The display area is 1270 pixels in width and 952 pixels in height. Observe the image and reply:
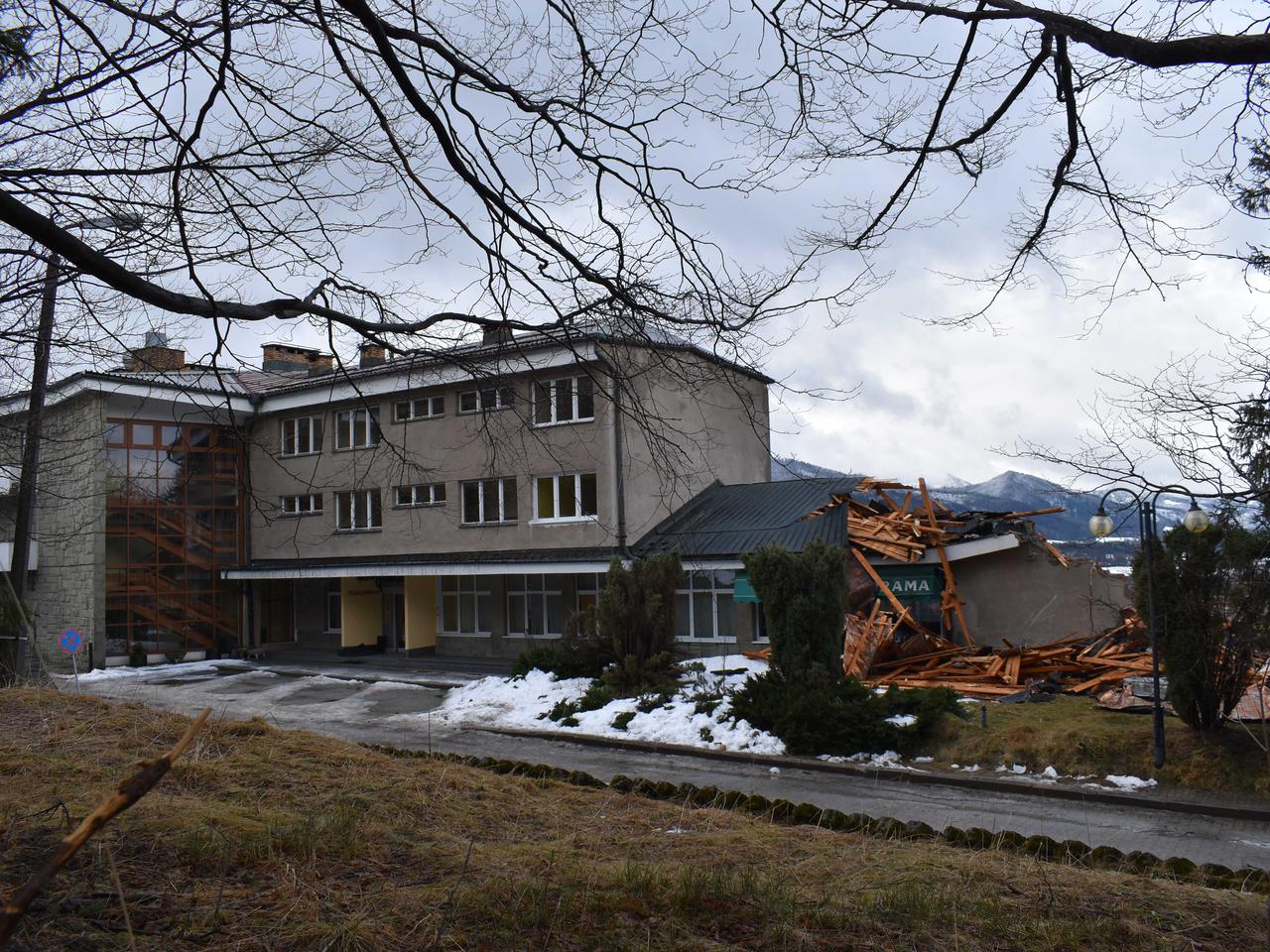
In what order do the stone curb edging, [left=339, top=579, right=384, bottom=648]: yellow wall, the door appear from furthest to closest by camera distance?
the door → [left=339, top=579, right=384, bottom=648]: yellow wall → the stone curb edging

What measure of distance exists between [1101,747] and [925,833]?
25.9 feet

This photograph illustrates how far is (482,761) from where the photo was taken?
985 centimetres

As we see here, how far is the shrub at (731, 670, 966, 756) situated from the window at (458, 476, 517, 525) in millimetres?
14203

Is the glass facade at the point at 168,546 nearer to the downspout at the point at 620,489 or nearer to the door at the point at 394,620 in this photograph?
the door at the point at 394,620

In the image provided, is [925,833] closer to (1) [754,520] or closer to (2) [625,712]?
(2) [625,712]

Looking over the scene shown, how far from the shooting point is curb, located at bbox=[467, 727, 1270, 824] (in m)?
12.1

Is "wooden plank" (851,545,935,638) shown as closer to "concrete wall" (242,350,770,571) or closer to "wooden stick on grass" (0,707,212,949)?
"concrete wall" (242,350,770,571)

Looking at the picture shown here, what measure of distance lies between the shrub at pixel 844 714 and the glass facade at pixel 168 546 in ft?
72.4

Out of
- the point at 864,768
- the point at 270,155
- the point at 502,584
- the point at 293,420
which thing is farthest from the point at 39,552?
the point at 270,155

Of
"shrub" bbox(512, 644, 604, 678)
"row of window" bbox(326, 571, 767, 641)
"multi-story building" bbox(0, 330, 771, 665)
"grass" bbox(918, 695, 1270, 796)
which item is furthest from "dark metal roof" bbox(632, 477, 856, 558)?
"grass" bbox(918, 695, 1270, 796)

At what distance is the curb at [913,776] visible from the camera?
475 inches

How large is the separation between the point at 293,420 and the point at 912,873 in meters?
32.4

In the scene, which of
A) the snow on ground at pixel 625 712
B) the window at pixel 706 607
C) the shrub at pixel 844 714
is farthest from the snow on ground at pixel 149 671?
the shrub at pixel 844 714

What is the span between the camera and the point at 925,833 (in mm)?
7465
